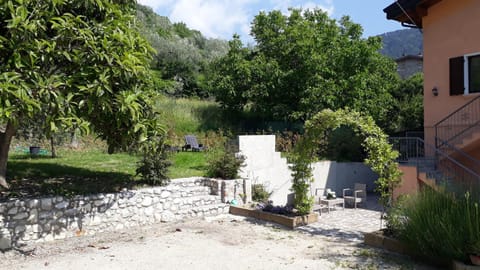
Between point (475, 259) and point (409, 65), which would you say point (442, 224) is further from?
point (409, 65)

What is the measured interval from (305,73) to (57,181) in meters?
13.1

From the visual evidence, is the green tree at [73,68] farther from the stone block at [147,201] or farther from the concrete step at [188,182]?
the concrete step at [188,182]

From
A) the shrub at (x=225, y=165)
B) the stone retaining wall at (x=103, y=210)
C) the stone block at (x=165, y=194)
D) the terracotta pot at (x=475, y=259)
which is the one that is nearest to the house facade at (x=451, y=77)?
the terracotta pot at (x=475, y=259)

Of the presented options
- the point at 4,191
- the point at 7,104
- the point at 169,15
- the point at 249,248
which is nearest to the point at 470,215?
the point at 249,248

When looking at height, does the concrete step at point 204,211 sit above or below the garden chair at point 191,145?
below

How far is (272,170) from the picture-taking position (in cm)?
1337

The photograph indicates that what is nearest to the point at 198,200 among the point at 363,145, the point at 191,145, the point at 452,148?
the point at 363,145

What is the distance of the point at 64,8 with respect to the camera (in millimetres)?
8008

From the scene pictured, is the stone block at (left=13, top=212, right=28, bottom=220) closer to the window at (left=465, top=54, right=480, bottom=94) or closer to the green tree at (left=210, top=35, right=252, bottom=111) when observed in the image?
the window at (left=465, top=54, right=480, bottom=94)

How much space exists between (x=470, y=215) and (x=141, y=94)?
21.2 feet

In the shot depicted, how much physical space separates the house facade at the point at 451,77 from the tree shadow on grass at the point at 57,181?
921 cm

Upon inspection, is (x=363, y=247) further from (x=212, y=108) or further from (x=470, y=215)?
(x=212, y=108)

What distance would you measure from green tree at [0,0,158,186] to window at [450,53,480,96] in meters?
9.40

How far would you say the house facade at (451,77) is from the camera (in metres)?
11.7
